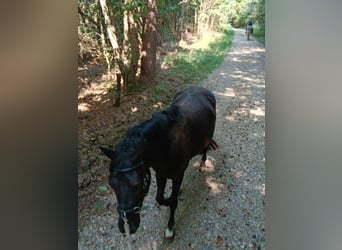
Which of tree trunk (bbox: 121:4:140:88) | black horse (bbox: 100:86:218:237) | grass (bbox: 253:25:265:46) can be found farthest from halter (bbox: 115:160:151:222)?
grass (bbox: 253:25:265:46)

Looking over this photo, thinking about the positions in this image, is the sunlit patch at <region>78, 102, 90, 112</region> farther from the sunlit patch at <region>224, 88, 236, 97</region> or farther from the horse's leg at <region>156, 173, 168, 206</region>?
the sunlit patch at <region>224, 88, 236, 97</region>

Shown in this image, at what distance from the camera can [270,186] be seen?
3.50 ft

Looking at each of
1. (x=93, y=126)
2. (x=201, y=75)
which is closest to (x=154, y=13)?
(x=201, y=75)

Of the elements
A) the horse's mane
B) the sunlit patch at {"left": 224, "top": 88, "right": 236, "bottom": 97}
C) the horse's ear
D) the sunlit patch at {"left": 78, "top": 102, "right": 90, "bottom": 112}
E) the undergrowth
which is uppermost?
the undergrowth

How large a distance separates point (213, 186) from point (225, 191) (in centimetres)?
5

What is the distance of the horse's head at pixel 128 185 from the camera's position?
1.10m

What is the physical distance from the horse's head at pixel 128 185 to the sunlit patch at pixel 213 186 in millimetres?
264

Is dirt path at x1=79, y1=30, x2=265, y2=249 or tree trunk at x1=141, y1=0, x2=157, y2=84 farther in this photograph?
tree trunk at x1=141, y1=0, x2=157, y2=84

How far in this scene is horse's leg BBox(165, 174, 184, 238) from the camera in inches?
45.7

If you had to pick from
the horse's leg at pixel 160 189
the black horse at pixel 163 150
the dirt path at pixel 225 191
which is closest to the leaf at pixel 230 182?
the dirt path at pixel 225 191

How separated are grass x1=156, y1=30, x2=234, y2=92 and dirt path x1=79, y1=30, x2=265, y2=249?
0.13 ft

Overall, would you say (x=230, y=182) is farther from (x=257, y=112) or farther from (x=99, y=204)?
(x=99, y=204)
